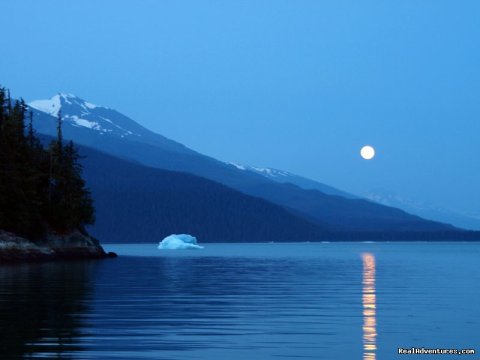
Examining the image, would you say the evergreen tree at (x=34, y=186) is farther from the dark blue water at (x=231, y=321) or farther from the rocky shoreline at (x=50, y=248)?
the dark blue water at (x=231, y=321)

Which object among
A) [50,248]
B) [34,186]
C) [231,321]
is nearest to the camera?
[231,321]

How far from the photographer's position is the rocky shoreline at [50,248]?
354 ft

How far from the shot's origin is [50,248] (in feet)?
413

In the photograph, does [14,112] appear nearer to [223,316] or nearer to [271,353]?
[223,316]

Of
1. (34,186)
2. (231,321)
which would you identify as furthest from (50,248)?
(231,321)

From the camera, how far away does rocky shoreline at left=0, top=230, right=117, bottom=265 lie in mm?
108000

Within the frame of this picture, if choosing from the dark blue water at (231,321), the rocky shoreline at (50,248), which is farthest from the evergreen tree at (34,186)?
the dark blue water at (231,321)

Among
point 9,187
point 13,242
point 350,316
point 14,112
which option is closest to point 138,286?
point 350,316

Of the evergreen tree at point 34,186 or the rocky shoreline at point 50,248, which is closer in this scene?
the rocky shoreline at point 50,248

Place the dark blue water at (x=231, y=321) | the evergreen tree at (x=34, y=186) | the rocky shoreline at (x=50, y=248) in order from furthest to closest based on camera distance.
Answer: the evergreen tree at (x=34, y=186)
the rocky shoreline at (x=50, y=248)
the dark blue water at (x=231, y=321)

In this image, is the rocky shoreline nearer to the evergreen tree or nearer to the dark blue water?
the evergreen tree

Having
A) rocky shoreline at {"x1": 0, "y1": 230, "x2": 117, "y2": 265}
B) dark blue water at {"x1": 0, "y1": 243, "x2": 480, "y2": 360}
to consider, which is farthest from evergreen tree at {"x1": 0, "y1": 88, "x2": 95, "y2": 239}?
dark blue water at {"x1": 0, "y1": 243, "x2": 480, "y2": 360}

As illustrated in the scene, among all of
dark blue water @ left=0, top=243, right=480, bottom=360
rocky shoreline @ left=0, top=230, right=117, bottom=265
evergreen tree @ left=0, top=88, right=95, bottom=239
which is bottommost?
dark blue water @ left=0, top=243, right=480, bottom=360

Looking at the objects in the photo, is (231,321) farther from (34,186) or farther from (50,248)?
(34,186)
